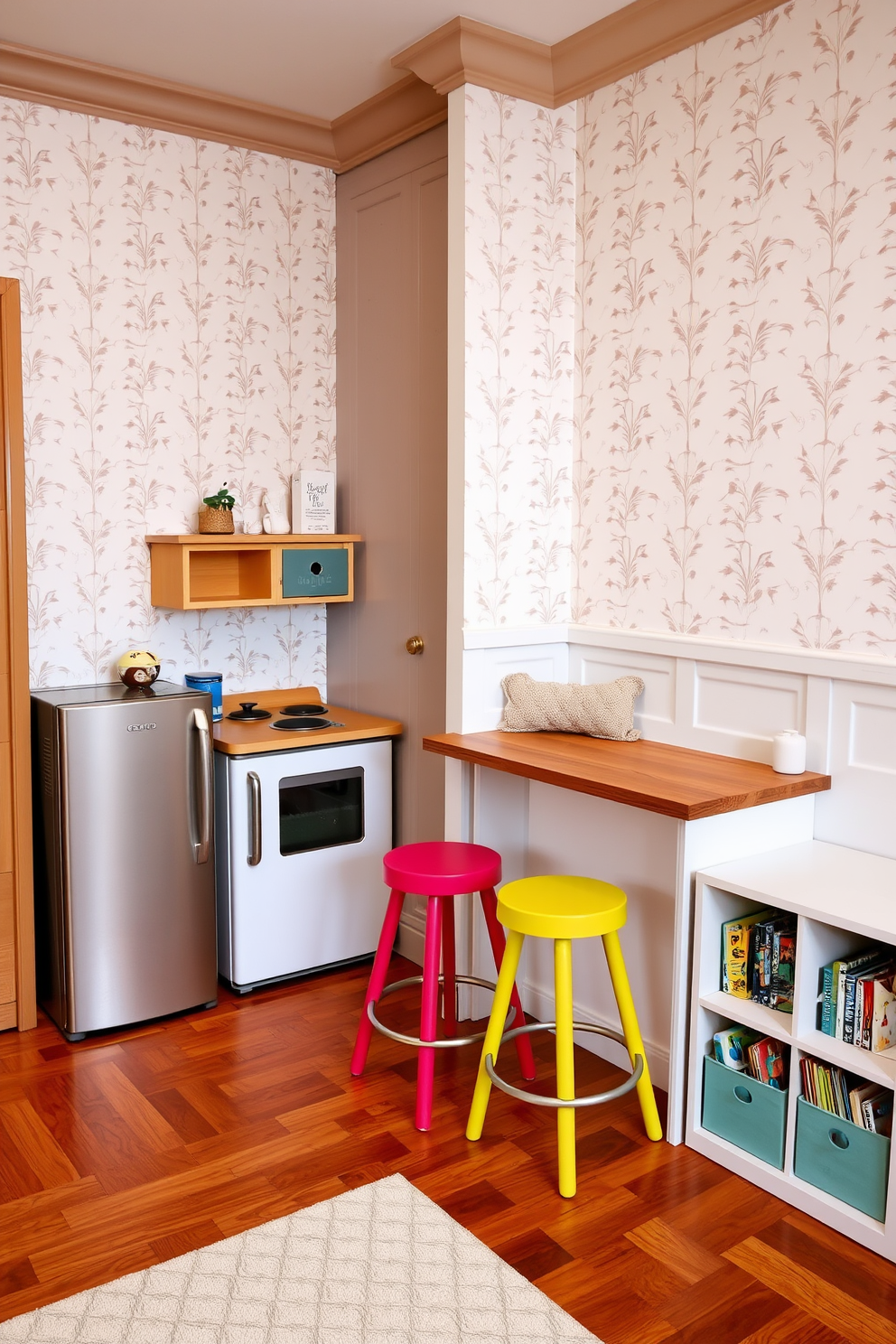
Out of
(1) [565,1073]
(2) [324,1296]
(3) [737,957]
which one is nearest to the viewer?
(2) [324,1296]

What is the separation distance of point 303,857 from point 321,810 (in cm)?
16

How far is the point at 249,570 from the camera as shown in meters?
3.54

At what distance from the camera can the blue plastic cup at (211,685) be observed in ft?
11.1

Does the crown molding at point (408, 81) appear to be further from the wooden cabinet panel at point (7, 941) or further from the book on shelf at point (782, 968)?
the wooden cabinet panel at point (7, 941)

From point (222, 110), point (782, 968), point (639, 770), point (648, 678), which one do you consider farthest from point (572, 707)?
point (222, 110)

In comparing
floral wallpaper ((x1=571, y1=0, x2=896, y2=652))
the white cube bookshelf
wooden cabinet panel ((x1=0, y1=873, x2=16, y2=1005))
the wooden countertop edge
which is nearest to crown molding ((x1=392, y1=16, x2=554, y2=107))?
floral wallpaper ((x1=571, y1=0, x2=896, y2=652))

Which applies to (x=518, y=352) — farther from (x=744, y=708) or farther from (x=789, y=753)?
(x=789, y=753)

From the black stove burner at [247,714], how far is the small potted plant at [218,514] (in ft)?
1.82

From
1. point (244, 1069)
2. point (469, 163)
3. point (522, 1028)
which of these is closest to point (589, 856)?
point (522, 1028)

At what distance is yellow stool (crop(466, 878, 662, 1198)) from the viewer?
2211mm

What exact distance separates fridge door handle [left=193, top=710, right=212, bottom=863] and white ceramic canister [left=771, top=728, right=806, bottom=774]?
59.6 inches

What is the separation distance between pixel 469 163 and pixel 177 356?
112 centimetres

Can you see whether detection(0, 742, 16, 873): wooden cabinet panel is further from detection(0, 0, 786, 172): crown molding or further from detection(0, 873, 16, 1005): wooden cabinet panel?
detection(0, 0, 786, 172): crown molding

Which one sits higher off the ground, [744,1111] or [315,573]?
[315,573]
